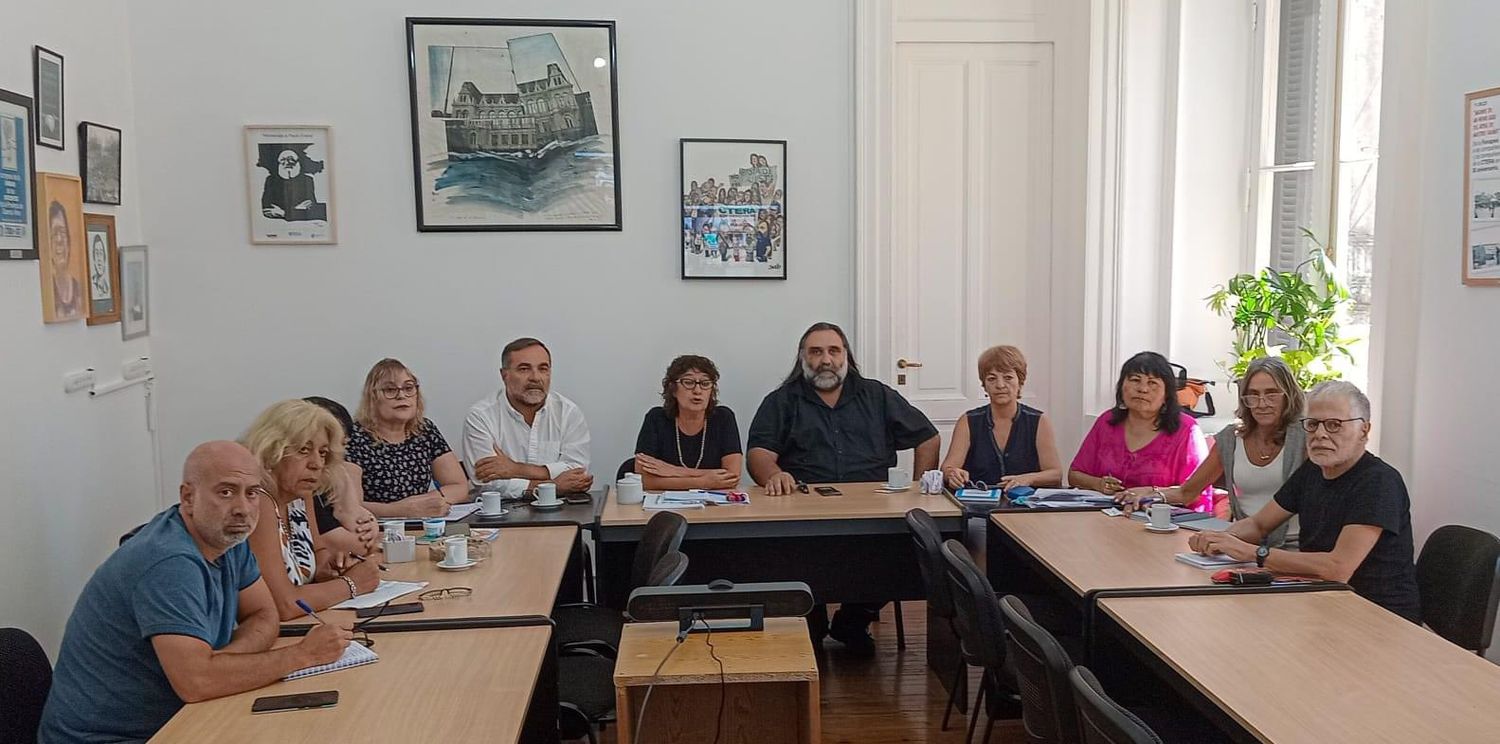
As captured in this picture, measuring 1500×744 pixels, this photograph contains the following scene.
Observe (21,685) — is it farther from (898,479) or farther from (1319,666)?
(898,479)

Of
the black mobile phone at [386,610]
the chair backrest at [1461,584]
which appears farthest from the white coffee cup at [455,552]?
the chair backrest at [1461,584]

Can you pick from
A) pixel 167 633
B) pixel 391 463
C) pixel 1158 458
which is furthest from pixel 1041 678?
pixel 391 463

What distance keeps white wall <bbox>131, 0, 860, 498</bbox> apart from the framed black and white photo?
1.02m

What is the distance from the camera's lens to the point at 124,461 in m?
4.81

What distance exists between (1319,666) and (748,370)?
11.5 feet

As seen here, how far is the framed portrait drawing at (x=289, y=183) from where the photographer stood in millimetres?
5301

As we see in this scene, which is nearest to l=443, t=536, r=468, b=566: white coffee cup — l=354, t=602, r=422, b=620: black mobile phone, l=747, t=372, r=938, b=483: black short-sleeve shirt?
l=354, t=602, r=422, b=620: black mobile phone

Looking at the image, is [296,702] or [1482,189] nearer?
[296,702]

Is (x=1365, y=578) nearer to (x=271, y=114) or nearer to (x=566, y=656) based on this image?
(x=566, y=656)

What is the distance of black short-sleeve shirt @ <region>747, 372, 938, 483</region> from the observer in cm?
505

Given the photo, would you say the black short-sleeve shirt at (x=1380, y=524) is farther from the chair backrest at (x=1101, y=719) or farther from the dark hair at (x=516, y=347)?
the dark hair at (x=516, y=347)

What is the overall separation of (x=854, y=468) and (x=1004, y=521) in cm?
116

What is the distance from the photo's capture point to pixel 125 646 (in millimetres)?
2375

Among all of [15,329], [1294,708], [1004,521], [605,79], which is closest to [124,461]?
[15,329]
